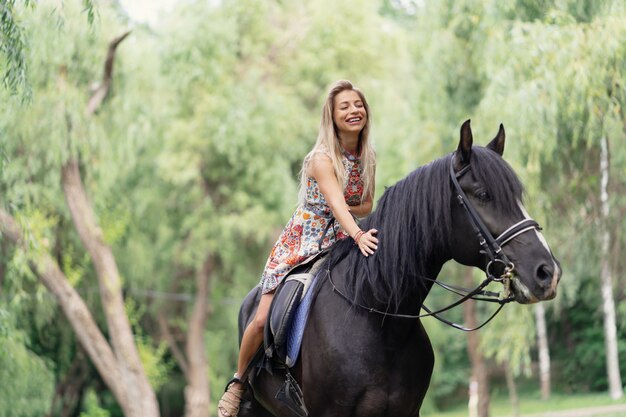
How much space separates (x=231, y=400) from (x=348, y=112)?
80.4 inches

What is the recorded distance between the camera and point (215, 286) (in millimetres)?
24469

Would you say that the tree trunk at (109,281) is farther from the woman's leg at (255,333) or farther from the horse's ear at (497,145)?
the horse's ear at (497,145)

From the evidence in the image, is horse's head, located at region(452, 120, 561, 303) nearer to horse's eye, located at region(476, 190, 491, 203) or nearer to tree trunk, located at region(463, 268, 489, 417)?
horse's eye, located at region(476, 190, 491, 203)

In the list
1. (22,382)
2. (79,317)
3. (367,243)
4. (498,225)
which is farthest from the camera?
(79,317)

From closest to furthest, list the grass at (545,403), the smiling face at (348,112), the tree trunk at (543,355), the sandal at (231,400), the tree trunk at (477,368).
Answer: the smiling face at (348,112) < the sandal at (231,400) < the tree trunk at (477,368) < the grass at (545,403) < the tree trunk at (543,355)

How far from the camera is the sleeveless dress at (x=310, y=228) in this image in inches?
207

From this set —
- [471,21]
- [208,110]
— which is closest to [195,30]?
[208,110]

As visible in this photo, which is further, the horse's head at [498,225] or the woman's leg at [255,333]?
the woman's leg at [255,333]

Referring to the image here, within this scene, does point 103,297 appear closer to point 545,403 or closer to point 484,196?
point 484,196

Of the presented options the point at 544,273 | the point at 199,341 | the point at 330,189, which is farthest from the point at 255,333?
the point at 199,341

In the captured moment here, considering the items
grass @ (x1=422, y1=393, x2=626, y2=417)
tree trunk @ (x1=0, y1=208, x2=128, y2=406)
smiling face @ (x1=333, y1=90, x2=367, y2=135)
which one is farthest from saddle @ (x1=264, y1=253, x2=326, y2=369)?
grass @ (x1=422, y1=393, x2=626, y2=417)

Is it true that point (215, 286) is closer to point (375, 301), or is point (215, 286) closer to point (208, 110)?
point (208, 110)

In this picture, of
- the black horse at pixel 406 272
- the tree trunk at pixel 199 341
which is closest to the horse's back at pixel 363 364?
the black horse at pixel 406 272

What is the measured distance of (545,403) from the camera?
1035 inches
